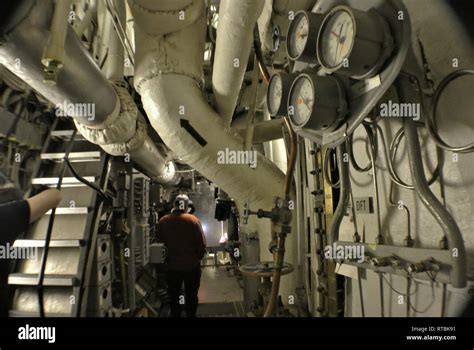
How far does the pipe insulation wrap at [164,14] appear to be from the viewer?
138 cm

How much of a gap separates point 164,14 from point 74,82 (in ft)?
1.88

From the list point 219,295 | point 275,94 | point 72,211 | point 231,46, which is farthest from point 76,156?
point 219,295

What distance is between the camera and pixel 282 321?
97cm

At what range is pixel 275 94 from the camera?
1.19 metres

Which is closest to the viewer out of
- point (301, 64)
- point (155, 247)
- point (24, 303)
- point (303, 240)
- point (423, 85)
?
point (423, 85)

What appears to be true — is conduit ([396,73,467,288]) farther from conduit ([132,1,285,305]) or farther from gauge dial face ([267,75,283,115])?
conduit ([132,1,285,305])

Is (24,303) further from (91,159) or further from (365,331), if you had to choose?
(365,331)

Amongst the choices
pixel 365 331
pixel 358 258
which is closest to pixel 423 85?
pixel 358 258

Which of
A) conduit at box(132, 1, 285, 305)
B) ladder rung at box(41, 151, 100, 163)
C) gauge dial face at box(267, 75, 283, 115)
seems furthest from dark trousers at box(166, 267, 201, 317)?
gauge dial face at box(267, 75, 283, 115)

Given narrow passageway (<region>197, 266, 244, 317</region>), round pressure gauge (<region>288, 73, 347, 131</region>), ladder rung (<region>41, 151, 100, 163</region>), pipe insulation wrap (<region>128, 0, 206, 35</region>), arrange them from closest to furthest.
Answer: round pressure gauge (<region>288, 73, 347, 131</region>) → pipe insulation wrap (<region>128, 0, 206, 35</region>) → ladder rung (<region>41, 151, 100, 163</region>) → narrow passageway (<region>197, 266, 244, 317</region>)

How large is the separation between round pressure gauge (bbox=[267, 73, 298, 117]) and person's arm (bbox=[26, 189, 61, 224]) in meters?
0.98

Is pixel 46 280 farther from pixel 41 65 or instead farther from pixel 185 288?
pixel 185 288

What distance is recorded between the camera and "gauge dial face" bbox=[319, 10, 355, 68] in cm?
86

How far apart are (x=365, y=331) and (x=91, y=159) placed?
6.35ft
